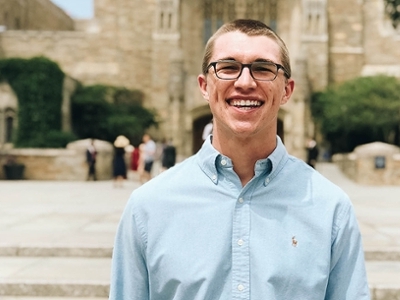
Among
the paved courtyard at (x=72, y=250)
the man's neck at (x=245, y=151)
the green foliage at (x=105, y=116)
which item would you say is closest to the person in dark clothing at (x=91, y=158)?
the paved courtyard at (x=72, y=250)

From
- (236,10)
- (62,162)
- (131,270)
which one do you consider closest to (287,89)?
(131,270)

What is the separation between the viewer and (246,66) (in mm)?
1562

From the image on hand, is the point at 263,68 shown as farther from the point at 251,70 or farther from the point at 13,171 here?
the point at 13,171

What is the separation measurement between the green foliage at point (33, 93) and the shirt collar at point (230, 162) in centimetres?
2430

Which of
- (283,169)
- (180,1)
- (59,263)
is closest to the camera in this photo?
(283,169)

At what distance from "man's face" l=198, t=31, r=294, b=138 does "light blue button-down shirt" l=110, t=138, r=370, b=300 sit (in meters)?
0.11

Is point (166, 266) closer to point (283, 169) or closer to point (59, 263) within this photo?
point (283, 169)

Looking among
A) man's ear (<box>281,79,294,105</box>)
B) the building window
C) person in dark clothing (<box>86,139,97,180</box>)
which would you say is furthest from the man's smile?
the building window

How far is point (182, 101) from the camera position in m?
27.9

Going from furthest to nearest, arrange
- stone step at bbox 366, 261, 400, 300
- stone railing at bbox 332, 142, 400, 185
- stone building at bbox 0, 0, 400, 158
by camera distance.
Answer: stone building at bbox 0, 0, 400, 158 < stone railing at bbox 332, 142, 400, 185 < stone step at bbox 366, 261, 400, 300

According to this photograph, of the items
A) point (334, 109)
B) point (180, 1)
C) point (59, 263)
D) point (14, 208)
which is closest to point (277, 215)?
point (59, 263)

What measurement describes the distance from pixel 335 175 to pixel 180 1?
49.6 feet

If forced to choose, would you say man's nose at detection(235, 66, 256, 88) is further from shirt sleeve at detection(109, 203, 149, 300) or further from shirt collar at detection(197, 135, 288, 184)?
shirt sleeve at detection(109, 203, 149, 300)

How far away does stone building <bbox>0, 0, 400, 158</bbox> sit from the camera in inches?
1201
